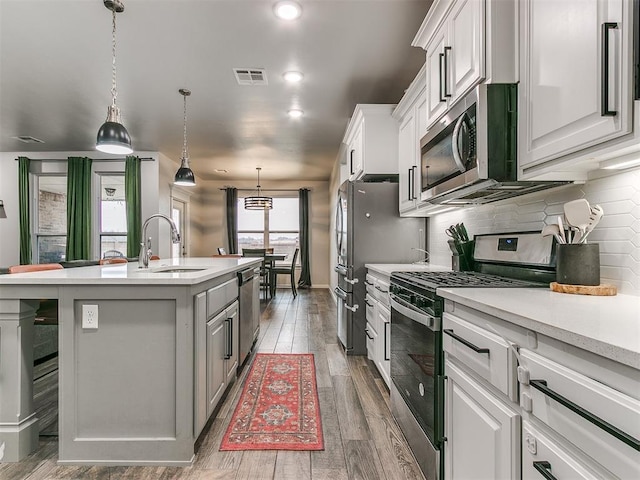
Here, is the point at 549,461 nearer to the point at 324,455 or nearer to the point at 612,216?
the point at 612,216

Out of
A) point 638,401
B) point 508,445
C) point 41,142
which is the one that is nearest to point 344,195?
point 508,445

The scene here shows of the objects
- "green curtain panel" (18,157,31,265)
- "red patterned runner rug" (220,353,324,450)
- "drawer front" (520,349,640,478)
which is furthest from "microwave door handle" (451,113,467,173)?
"green curtain panel" (18,157,31,265)

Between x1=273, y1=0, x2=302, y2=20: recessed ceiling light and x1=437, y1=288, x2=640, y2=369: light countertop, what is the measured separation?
6.81ft

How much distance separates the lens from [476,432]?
1.20 meters

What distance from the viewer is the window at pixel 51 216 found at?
662cm

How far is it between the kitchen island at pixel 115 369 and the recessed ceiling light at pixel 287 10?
1879 mm

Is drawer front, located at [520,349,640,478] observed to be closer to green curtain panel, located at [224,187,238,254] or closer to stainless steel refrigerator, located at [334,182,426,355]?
stainless steel refrigerator, located at [334,182,426,355]

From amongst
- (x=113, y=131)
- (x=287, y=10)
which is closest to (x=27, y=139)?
(x=113, y=131)

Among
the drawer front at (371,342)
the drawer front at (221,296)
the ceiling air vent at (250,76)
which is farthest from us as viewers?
the ceiling air vent at (250,76)

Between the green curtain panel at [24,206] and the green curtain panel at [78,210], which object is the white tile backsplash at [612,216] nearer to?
the green curtain panel at [78,210]

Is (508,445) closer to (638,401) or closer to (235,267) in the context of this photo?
(638,401)

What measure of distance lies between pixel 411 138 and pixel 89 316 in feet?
8.67

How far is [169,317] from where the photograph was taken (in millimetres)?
A: 1796

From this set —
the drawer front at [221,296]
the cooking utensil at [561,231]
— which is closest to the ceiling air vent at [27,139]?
the drawer front at [221,296]
